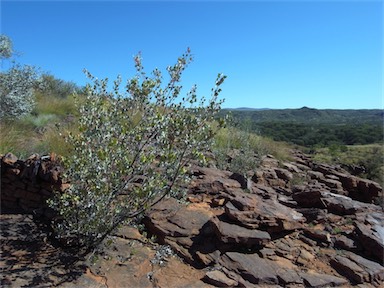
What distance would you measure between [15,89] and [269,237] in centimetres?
689

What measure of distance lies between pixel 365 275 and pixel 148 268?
268 cm

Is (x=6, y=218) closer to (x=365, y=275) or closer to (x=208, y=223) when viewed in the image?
(x=208, y=223)

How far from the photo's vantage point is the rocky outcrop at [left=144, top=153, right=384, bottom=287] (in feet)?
13.0

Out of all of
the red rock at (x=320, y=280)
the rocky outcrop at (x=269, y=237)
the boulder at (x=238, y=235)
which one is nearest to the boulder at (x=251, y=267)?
the rocky outcrop at (x=269, y=237)

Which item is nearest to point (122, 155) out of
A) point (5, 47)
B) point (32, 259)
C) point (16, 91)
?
point (32, 259)

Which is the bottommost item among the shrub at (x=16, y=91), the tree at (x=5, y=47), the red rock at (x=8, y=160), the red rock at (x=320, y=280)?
the red rock at (x=320, y=280)

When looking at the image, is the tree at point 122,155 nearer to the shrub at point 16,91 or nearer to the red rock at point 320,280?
the red rock at point 320,280

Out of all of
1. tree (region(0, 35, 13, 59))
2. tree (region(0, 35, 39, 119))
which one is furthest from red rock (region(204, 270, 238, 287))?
tree (region(0, 35, 13, 59))

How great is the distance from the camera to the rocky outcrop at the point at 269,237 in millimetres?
3963

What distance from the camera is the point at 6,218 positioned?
461 centimetres

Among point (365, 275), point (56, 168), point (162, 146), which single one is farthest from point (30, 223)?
point (365, 275)

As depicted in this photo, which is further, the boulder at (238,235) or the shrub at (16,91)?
the shrub at (16,91)

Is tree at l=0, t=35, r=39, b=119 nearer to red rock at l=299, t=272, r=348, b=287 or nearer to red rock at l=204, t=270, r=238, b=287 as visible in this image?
red rock at l=204, t=270, r=238, b=287

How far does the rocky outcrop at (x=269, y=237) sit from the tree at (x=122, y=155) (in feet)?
2.35
